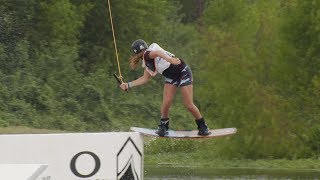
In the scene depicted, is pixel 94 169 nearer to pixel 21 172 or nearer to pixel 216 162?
pixel 21 172

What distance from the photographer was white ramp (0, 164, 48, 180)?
7.85 m

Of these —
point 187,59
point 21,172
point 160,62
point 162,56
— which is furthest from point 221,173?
point 187,59

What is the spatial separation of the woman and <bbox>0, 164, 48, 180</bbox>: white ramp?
547 cm

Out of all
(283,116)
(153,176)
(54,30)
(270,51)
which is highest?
(54,30)

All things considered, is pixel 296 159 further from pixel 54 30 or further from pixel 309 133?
pixel 54 30

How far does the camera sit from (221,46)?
24688 mm

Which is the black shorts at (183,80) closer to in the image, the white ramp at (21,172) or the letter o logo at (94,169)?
the letter o logo at (94,169)

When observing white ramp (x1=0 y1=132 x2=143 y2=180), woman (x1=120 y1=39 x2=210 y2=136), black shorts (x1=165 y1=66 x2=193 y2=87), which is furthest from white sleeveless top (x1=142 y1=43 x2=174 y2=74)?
white ramp (x1=0 y1=132 x2=143 y2=180)

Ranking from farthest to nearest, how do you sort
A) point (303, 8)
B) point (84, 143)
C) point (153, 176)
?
point (303, 8) < point (153, 176) < point (84, 143)

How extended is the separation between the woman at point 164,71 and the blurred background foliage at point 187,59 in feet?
33.1

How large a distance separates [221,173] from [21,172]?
12.7 m

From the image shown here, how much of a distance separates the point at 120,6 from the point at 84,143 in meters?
27.6

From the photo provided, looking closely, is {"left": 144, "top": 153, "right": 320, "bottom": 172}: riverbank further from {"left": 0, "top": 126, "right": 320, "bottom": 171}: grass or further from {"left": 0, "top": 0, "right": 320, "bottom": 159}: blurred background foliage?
{"left": 0, "top": 0, "right": 320, "bottom": 159}: blurred background foliage

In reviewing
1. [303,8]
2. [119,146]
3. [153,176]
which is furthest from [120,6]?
[119,146]
